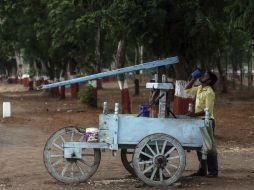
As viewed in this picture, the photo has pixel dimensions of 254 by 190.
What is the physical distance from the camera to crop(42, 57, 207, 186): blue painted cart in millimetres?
8547

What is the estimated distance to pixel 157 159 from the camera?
8547 millimetres

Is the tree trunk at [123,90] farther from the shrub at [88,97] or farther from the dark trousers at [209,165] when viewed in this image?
the dark trousers at [209,165]

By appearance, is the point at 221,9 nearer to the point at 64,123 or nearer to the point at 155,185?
the point at 64,123

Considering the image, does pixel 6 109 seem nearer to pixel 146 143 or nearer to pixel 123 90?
pixel 123 90

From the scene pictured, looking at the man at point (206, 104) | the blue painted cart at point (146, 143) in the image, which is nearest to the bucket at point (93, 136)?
the blue painted cart at point (146, 143)

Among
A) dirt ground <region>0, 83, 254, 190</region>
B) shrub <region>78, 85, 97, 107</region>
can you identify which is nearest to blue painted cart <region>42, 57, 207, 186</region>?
dirt ground <region>0, 83, 254, 190</region>

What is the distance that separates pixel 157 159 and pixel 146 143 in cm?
28

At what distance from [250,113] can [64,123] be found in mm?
7546

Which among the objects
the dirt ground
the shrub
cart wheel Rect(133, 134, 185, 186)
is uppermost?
the shrub

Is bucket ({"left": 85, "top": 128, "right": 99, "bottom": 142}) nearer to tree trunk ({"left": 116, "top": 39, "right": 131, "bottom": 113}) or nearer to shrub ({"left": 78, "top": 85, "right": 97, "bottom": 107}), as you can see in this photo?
tree trunk ({"left": 116, "top": 39, "right": 131, "bottom": 113})

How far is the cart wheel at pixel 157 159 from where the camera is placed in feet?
27.9

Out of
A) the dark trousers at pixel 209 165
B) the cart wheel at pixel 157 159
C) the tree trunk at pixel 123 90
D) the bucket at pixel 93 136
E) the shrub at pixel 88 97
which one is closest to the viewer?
the cart wheel at pixel 157 159

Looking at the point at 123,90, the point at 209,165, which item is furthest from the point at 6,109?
the point at 209,165

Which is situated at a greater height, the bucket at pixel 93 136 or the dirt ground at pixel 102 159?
the bucket at pixel 93 136
